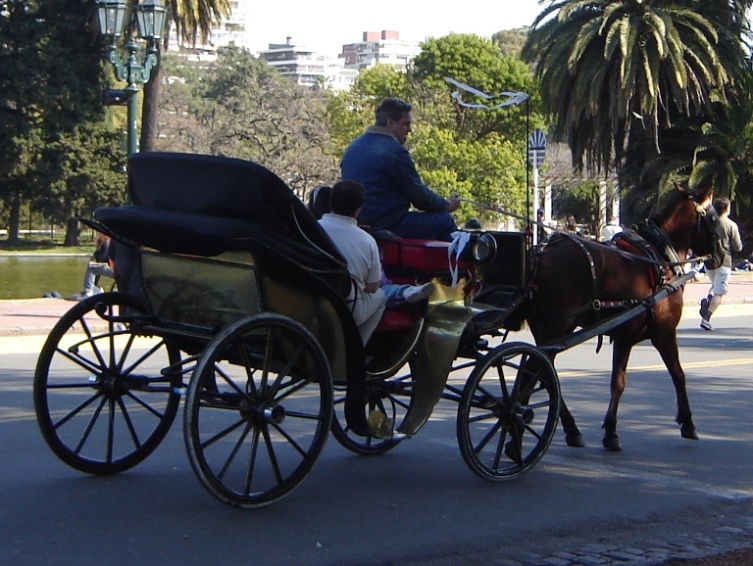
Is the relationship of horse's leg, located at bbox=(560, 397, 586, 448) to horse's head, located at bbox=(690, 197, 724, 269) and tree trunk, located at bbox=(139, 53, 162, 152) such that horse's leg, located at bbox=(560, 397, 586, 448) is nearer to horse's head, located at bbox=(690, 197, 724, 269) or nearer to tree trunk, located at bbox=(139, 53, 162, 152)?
horse's head, located at bbox=(690, 197, 724, 269)

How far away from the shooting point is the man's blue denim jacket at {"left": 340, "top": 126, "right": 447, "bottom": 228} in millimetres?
7465

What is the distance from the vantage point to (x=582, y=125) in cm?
3375

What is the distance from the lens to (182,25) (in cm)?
3425

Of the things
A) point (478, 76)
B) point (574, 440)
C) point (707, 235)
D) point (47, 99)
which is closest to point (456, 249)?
point (574, 440)

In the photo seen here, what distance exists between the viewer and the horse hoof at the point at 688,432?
8844mm

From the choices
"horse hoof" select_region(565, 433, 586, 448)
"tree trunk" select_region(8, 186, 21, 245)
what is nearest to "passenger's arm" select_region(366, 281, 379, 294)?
"horse hoof" select_region(565, 433, 586, 448)

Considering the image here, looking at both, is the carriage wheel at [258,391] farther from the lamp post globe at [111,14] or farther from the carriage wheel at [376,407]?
the lamp post globe at [111,14]

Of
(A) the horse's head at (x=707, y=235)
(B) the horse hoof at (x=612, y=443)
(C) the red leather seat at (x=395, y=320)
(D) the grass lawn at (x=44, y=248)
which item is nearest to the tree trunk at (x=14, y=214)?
(D) the grass lawn at (x=44, y=248)

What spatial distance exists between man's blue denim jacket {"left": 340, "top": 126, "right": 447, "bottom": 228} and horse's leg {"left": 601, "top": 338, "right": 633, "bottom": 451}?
1982mm

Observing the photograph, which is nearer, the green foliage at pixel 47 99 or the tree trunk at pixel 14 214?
the green foliage at pixel 47 99

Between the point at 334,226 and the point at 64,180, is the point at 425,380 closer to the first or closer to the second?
the point at 334,226

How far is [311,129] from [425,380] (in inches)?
1846

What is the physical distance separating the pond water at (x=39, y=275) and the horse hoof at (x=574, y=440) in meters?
20.6

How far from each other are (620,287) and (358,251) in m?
2.55
